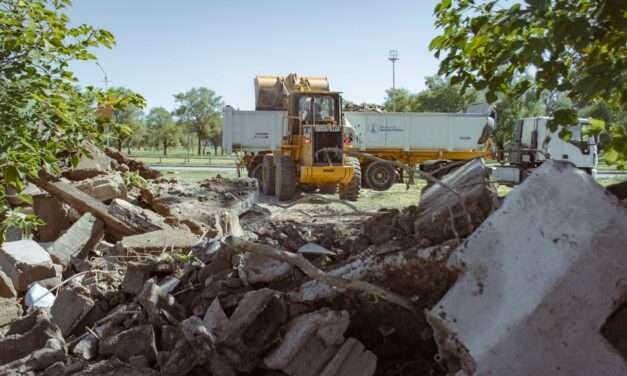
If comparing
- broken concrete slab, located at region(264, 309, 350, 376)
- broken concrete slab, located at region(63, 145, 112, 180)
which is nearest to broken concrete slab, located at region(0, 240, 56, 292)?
broken concrete slab, located at region(264, 309, 350, 376)

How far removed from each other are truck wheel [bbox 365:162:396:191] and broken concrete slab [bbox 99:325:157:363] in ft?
50.3

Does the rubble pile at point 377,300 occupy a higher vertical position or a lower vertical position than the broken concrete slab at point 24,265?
higher

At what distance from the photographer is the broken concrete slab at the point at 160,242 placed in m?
6.18

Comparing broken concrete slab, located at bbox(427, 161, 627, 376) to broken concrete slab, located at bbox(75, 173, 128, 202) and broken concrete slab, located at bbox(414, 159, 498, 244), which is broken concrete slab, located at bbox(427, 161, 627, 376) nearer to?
broken concrete slab, located at bbox(414, 159, 498, 244)

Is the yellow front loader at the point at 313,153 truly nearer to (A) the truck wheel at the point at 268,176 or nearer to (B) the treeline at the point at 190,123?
(A) the truck wheel at the point at 268,176

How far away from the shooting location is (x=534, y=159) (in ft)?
55.8

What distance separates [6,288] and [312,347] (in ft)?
12.3

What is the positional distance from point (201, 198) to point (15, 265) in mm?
7047

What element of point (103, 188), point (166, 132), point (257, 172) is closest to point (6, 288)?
point (103, 188)

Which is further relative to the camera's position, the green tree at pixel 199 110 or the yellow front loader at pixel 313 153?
the green tree at pixel 199 110

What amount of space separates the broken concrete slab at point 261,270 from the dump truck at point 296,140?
8.07 m

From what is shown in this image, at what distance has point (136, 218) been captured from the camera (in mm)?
7762

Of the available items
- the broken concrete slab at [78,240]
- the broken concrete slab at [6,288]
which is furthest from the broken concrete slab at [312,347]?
the broken concrete slab at [78,240]

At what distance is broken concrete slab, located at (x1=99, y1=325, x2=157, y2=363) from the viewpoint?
11.7 ft
